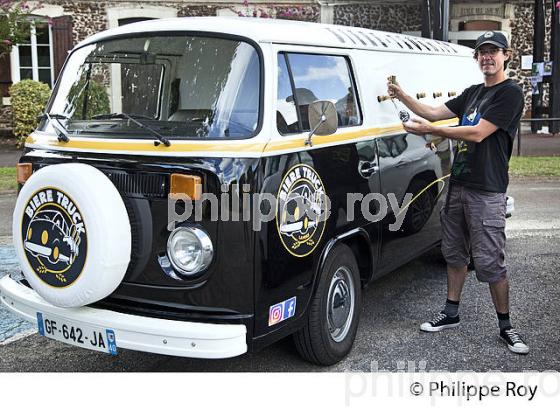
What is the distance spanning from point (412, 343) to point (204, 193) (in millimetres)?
2035

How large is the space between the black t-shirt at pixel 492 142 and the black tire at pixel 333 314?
3.35 ft

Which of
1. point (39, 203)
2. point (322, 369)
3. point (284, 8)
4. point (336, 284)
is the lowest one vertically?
point (322, 369)

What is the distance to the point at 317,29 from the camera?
14.3 ft

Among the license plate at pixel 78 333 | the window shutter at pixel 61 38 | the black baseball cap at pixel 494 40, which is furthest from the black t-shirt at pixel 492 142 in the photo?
the window shutter at pixel 61 38

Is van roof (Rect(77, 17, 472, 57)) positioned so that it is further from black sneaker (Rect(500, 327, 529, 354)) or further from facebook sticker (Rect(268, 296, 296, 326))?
black sneaker (Rect(500, 327, 529, 354))

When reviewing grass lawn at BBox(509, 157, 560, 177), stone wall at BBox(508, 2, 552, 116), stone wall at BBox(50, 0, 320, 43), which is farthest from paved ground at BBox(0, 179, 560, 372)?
stone wall at BBox(508, 2, 552, 116)

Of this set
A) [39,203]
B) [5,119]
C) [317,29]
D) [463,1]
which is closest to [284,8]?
[463,1]

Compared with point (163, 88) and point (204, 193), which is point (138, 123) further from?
point (204, 193)

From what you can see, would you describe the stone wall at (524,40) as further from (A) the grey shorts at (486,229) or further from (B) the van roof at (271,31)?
(A) the grey shorts at (486,229)

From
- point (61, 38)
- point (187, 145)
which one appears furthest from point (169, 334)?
point (61, 38)

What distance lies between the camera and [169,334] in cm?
328

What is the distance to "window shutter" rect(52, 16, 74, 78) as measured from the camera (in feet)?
58.8
